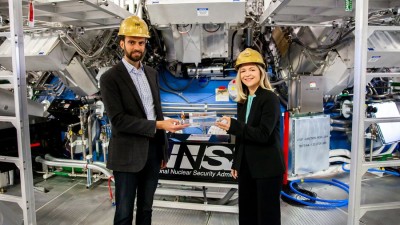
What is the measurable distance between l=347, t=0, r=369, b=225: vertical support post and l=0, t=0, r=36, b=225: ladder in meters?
2.26

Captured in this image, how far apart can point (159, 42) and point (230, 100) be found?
4.86 feet

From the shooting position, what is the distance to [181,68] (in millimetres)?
4258

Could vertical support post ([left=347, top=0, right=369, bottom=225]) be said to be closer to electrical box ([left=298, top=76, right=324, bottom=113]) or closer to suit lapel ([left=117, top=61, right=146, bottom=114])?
suit lapel ([left=117, top=61, right=146, bottom=114])

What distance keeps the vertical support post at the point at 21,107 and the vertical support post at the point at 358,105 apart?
2257mm

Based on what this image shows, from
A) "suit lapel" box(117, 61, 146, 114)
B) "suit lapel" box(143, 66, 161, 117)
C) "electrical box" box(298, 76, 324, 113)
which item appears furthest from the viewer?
"electrical box" box(298, 76, 324, 113)

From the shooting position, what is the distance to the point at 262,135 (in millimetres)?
A: 1883

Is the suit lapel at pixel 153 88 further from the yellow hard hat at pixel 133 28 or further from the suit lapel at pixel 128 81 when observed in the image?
the yellow hard hat at pixel 133 28

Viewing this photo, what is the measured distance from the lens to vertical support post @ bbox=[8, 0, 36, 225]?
188cm

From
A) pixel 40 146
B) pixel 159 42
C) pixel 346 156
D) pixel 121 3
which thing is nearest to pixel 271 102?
pixel 121 3

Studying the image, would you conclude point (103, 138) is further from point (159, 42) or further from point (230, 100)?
point (230, 100)

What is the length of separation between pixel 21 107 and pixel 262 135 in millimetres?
1716

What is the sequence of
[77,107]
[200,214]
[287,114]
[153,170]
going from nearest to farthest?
1. [153,170]
2. [200,214]
3. [287,114]
4. [77,107]

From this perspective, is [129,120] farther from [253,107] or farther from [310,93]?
[310,93]

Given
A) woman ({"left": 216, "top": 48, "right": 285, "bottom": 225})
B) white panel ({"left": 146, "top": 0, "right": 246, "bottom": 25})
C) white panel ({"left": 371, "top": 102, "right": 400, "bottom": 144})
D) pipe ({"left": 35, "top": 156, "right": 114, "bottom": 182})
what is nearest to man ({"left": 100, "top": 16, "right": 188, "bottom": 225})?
woman ({"left": 216, "top": 48, "right": 285, "bottom": 225})
